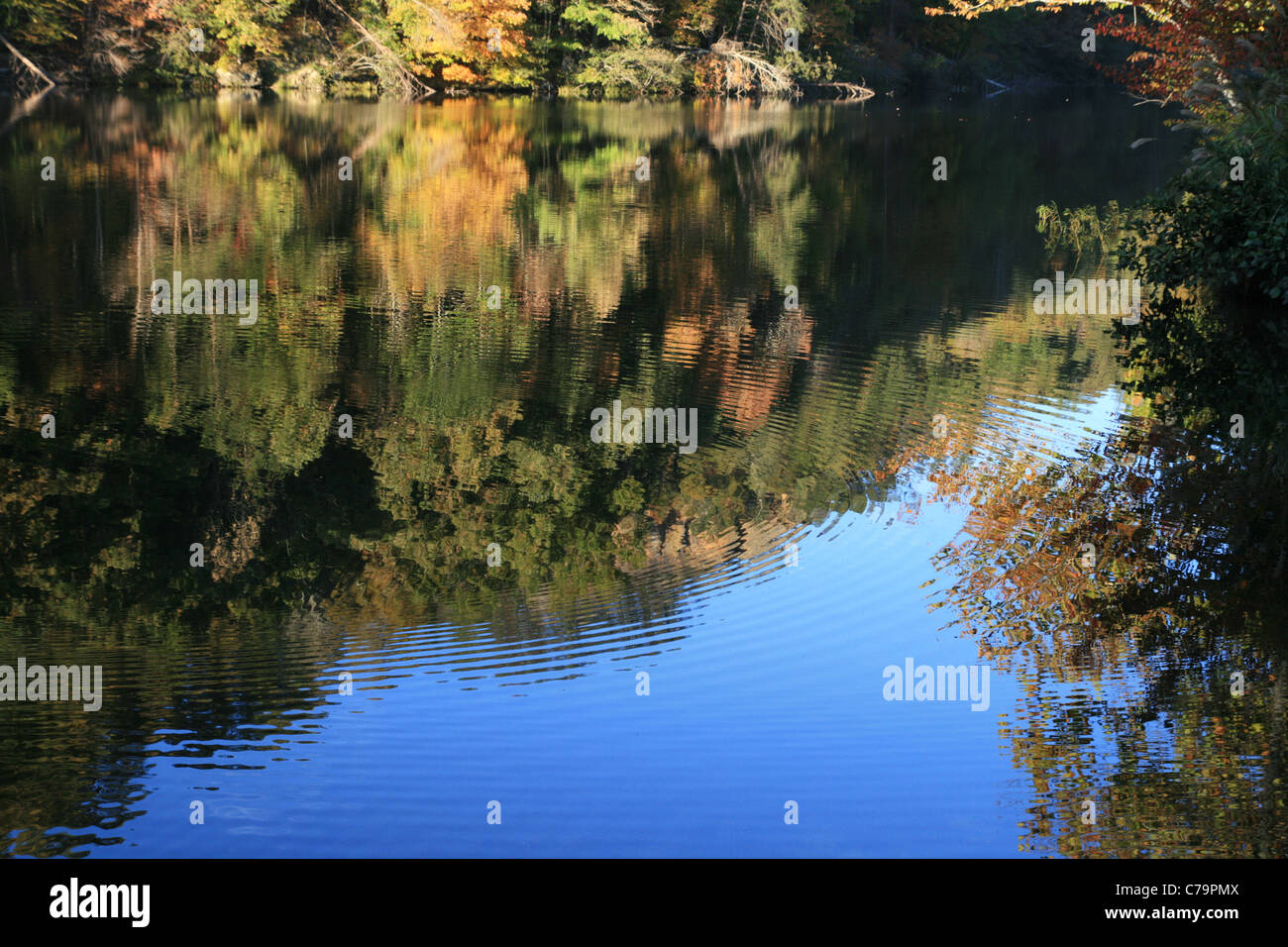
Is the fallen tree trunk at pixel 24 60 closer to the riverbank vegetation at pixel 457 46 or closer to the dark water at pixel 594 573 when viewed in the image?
the riverbank vegetation at pixel 457 46

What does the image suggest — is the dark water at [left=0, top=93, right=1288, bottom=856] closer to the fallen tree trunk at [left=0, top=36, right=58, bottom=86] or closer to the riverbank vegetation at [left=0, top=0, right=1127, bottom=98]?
the fallen tree trunk at [left=0, top=36, right=58, bottom=86]

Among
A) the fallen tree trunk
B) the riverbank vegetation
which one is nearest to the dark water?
the fallen tree trunk

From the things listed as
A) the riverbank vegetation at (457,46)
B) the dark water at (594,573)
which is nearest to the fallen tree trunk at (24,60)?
the riverbank vegetation at (457,46)

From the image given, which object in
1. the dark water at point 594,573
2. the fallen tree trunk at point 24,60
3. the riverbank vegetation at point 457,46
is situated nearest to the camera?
the dark water at point 594,573

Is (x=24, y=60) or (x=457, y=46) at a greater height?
(x=457, y=46)

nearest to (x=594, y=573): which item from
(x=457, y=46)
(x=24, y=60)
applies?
(x=24, y=60)

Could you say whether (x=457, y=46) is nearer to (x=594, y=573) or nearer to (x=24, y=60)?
(x=24, y=60)

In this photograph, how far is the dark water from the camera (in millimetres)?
5105

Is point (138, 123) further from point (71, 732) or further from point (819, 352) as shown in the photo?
point (71, 732)

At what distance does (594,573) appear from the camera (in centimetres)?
737

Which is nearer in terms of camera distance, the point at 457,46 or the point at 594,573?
the point at 594,573

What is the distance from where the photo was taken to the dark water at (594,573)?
16.8ft

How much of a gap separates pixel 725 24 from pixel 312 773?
165ft

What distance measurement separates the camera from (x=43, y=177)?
851 inches
